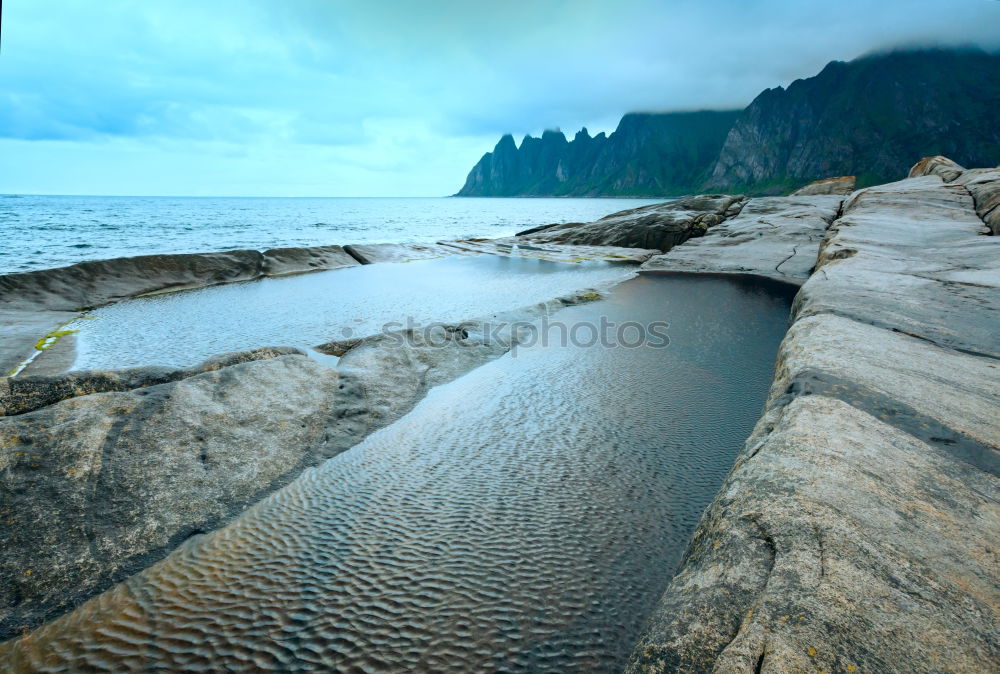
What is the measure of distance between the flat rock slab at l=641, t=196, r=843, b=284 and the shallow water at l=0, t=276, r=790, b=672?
11.6 m

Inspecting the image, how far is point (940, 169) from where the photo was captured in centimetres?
2477

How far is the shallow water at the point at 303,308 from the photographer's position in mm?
8102

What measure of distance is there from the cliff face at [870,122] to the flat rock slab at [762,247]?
426 feet

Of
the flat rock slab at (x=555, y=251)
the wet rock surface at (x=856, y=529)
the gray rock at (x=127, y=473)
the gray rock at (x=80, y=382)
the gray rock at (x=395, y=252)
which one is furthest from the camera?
the flat rock slab at (x=555, y=251)

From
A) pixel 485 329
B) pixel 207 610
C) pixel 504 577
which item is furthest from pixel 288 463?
pixel 485 329

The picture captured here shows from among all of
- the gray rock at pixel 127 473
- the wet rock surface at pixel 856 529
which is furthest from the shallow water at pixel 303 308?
the wet rock surface at pixel 856 529

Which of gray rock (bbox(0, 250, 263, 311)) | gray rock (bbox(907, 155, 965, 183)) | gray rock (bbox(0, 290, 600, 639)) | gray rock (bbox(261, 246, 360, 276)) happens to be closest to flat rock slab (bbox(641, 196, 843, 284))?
gray rock (bbox(907, 155, 965, 183))

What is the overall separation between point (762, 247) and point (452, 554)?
1825cm

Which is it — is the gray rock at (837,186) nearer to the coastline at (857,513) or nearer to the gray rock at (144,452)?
the coastline at (857,513)

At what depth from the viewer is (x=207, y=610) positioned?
8.73ft

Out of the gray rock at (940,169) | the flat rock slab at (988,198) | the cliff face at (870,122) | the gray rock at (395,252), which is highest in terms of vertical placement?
the cliff face at (870,122)

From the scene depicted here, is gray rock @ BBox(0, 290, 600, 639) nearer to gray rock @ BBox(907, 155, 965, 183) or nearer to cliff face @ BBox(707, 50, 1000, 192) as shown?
gray rock @ BBox(907, 155, 965, 183)

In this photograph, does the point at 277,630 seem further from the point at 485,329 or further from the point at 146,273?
the point at 146,273

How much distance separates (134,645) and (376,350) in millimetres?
4692
